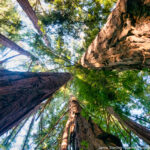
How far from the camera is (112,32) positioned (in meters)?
1.68

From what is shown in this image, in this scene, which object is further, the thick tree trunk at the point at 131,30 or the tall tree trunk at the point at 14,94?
the tall tree trunk at the point at 14,94

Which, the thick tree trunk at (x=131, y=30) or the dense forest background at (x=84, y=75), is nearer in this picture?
the thick tree trunk at (x=131, y=30)

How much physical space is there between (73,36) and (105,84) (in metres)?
3.05

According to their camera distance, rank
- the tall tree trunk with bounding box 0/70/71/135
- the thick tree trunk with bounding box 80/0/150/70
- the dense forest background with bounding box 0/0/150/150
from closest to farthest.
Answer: the thick tree trunk with bounding box 80/0/150/70 → the tall tree trunk with bounding box 0/70/71/135 → the dense forest background with bounding box 0/0/150/150

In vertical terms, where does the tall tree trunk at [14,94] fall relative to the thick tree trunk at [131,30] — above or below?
below

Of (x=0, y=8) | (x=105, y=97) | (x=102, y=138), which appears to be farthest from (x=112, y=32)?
(x=0, y=8)

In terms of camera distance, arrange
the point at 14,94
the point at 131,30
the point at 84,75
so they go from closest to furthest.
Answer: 1. the point at 131,30
2. the point at 14,94
3. the point at 84,75

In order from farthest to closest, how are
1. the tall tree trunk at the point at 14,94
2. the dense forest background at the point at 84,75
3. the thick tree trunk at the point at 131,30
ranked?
the dense forest background at the point at 84,75
the tall tree trunk at the point at 14,94
the thick tree trunk at the point at 131,30

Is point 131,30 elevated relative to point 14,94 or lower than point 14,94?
elevated

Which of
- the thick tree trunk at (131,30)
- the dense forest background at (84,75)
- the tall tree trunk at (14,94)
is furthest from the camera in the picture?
the dense forest background at (84,75)

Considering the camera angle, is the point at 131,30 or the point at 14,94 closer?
the point at 131,30

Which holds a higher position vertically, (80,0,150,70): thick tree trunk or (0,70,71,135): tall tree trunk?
(80,0,150,70): thick tree trunk

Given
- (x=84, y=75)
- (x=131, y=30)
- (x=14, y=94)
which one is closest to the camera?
(x=131, y=30)

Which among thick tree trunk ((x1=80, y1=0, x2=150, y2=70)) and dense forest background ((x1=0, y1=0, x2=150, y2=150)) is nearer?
thick tree trunk ((x1=80, y1=0, x2=150, y2=70))
